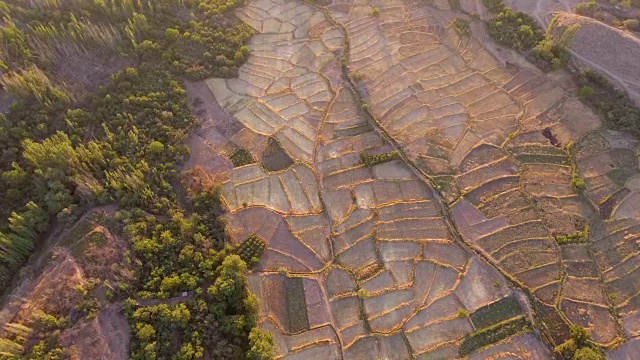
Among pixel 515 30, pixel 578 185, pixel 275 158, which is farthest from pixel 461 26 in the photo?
pixel 275 158

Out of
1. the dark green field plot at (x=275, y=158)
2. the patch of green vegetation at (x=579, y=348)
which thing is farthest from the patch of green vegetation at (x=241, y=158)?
the patch of green vegetation at (x=579, y=348)

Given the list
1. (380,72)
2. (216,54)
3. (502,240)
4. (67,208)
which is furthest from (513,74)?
(67,208)

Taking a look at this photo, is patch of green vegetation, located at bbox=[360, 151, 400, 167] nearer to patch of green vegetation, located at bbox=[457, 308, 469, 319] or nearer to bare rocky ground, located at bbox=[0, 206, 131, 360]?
patch of green vegetation, located at bbox=[457, 308, 469, 319]

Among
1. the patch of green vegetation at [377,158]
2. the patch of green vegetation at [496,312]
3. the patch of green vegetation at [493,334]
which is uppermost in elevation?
the patch of green vegetation at [377,158]

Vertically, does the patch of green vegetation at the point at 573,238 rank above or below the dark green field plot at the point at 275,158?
below

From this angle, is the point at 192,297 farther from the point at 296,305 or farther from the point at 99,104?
the point at 99,104

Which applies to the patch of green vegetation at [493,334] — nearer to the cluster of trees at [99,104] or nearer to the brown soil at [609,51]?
the cluster of trees at [99,104]
